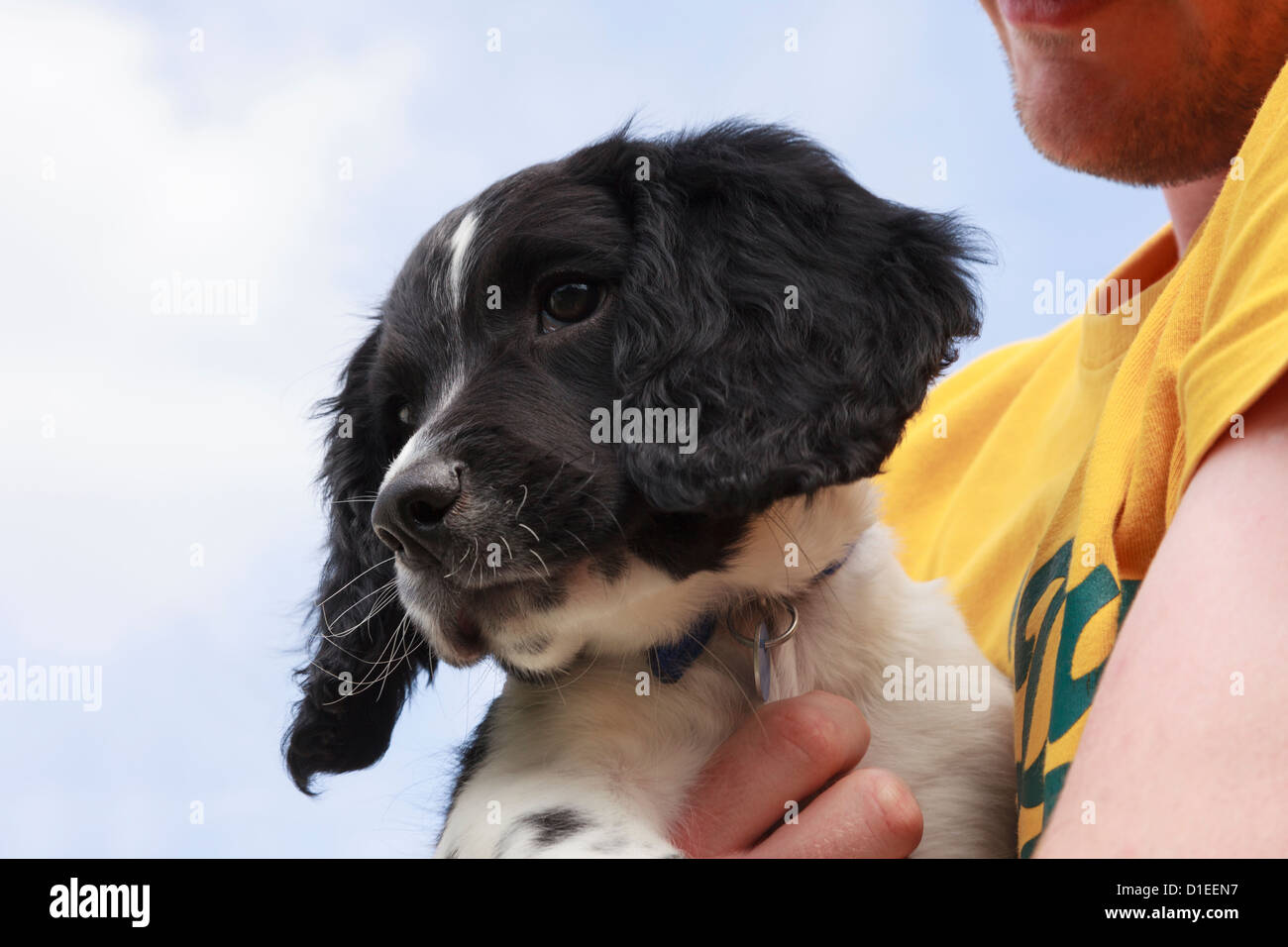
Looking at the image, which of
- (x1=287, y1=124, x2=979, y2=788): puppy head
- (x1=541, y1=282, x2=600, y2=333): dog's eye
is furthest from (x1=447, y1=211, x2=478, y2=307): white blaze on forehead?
(x1=541, y1=282, x2=600, y2=333): dog's eye

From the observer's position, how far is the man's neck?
222 centimetres

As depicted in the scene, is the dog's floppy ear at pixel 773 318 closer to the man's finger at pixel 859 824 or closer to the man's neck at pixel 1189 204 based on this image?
the man's finger at pixel 859 824

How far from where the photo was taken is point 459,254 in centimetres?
196

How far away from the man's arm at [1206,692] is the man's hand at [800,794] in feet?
1.54

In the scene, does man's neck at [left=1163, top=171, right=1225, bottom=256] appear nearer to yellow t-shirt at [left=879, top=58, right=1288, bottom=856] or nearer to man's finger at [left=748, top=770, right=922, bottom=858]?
yellow t-shirt at [left=879, top=58, right=1288, bottom=856]

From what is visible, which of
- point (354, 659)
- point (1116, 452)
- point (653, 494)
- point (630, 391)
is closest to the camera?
point (1116, 452)

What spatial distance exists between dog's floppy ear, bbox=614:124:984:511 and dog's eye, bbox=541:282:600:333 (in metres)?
0.07

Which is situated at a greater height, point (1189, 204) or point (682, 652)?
point (1189, 204)

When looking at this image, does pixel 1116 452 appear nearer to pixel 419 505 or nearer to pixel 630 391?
pixel 630 391

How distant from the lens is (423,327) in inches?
77.7

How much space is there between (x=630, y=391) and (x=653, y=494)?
0.19 metres

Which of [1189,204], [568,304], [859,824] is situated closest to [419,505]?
[568,304]

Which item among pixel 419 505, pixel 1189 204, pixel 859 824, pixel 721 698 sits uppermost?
pixel 1189 204

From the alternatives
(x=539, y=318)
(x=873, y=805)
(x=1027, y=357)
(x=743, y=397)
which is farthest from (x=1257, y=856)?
(x=1027, y=357)
